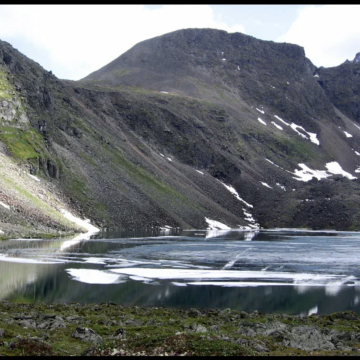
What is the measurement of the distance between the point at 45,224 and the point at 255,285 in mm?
55021

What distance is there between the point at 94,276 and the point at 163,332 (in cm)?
2294

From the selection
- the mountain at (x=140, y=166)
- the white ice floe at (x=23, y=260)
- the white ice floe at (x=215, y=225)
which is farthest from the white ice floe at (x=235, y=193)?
the white ice floe at (x=23, y=260)

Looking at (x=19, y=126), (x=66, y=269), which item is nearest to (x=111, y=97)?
(x=19, y=126)

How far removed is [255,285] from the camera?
45.1 metres

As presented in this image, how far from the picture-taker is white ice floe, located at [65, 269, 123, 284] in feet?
149

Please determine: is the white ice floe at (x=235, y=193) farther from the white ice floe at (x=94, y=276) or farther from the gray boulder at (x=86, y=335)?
the gray boulder at (x=86, y=335)

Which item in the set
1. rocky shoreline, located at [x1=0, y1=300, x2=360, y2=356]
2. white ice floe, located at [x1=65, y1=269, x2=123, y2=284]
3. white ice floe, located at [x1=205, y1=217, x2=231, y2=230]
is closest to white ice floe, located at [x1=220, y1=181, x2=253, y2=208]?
white ice floe, located at [x1=205, y1=217, x2=231, y2=230]

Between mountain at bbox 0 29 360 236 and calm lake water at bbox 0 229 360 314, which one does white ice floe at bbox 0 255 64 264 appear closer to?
calm lake water at bbox 0 229 360 314

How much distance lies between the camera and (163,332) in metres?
26.3

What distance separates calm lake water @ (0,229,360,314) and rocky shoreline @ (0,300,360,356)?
3.68m

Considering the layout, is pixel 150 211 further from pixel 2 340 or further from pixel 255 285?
pixel 2 340

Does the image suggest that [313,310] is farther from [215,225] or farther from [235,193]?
[235,193]

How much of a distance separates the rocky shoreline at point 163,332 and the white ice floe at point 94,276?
9506 millimetres

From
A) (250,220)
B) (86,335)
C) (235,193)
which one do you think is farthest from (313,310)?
(235,193)
